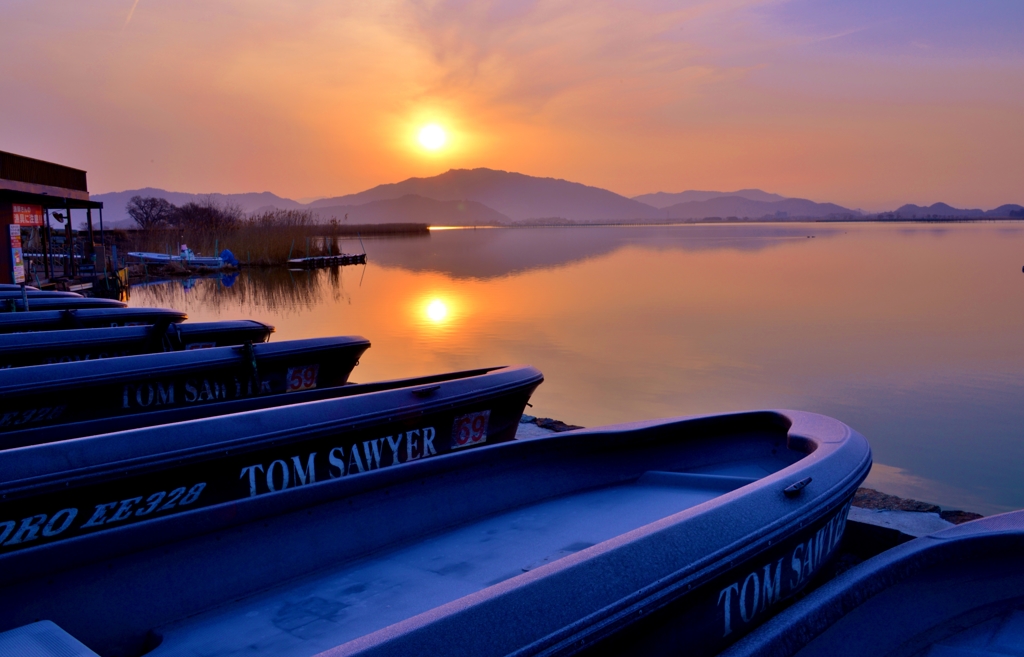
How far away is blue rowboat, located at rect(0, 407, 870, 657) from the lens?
2.23 meters

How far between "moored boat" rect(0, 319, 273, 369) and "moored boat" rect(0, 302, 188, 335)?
26cm

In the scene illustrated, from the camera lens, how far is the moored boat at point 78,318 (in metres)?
8.47

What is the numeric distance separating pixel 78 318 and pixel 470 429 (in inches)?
252

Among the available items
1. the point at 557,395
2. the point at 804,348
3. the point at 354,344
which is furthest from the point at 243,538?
the point at 804,348

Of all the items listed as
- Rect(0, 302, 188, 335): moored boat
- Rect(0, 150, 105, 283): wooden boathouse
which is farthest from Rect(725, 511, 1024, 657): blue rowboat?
Rect(0, 150, 105, 283): wooden boathouse

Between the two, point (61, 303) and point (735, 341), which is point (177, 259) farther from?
point (735, 341)

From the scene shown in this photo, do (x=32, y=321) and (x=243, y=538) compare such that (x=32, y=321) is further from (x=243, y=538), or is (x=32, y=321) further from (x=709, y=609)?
(x=709, y=609)

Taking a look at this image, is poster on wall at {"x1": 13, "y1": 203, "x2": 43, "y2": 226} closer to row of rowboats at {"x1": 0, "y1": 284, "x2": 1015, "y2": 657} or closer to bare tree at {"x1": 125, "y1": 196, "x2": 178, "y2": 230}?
row of rowboats at {"x1": 0, "y1": 284, "x2": 1015, "y2": 657}

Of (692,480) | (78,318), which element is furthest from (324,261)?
(692,480)

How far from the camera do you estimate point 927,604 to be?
3.31 metres

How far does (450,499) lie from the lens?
3.92 m

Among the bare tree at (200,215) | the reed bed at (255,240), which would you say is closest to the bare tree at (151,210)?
the bare tree at (200,215)

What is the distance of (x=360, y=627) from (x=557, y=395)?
8.51m

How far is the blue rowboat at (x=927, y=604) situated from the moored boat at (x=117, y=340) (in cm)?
734
